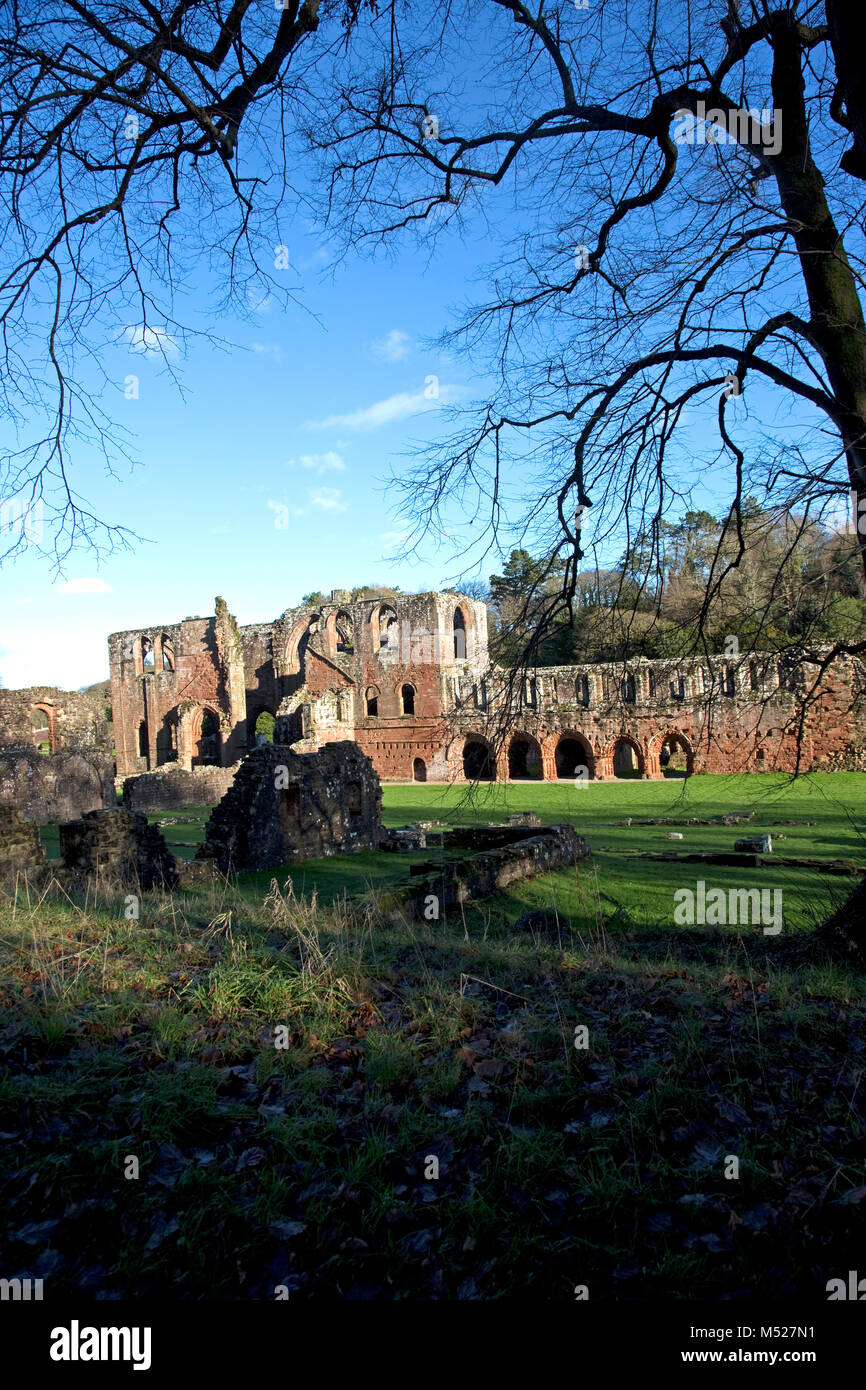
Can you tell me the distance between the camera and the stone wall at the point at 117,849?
491 inches

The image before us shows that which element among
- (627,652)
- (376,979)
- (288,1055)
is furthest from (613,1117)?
(627,652)

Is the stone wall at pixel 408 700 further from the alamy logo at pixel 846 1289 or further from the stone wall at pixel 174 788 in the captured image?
the alamy logo at pixel 846 1289

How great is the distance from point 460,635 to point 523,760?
23.4 ft

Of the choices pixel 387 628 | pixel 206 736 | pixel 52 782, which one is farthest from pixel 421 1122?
pixel 206 736

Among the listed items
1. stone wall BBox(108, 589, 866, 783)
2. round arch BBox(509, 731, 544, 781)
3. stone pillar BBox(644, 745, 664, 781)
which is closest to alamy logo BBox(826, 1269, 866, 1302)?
stone wall BBox(108, 589, 866, 783)

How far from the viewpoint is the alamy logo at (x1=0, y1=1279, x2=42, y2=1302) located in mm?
2598

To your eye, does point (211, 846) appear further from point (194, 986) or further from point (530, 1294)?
point (530, 1294)

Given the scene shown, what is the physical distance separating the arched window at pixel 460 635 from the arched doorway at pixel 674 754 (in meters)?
11.0

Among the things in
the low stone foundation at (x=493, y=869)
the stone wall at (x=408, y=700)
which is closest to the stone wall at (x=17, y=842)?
the low stone foundation at (x=493, y=869)

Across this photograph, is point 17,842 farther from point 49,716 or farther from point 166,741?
point 166,741
